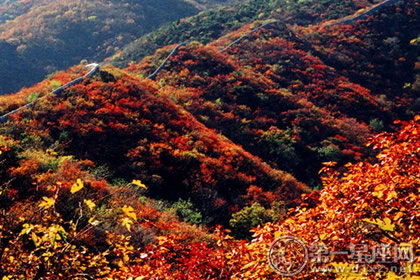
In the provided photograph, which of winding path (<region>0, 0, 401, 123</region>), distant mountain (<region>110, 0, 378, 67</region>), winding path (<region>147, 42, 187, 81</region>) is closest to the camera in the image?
winding path (<region>0, 0, 401, 123</region>)

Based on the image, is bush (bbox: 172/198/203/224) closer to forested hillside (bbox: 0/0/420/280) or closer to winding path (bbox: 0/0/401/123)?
forested hillside (bbox: 0/0/420/280)

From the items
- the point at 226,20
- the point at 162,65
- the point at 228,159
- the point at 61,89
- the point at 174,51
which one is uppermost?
the point at 61,89

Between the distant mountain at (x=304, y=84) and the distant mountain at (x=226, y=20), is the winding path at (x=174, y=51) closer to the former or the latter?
the distant mountain at (x=304, y=84)

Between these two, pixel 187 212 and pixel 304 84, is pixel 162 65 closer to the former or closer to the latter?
pixel 304 84

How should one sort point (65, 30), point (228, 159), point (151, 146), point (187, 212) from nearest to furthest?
point (187, 212) → point (151, 146) → point (228, 159) → point (65, 30)

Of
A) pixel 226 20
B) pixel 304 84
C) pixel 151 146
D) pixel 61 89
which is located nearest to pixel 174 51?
pixel 304 84

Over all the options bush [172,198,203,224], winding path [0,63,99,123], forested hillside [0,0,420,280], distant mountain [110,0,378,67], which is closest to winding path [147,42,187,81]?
forested hillside [0,0,420,280]

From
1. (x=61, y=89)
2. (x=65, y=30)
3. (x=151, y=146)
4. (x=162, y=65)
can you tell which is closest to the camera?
(x=151, y=146)

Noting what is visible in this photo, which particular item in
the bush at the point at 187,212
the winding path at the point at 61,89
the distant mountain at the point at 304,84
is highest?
the winding path at the point at 61,89

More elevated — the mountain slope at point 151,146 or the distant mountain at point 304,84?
the mountain slope at point 151,146

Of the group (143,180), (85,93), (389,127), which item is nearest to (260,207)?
(143,180)

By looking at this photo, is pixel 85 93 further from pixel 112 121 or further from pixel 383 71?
pixel 383 71

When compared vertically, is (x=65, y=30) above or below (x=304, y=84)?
above

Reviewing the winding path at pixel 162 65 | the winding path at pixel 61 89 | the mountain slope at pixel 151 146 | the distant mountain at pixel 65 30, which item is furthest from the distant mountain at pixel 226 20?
the mountain slope at pixel 151 146
